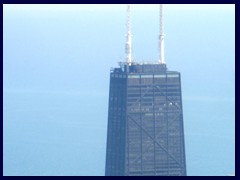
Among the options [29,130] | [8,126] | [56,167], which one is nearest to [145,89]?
[56,167]
